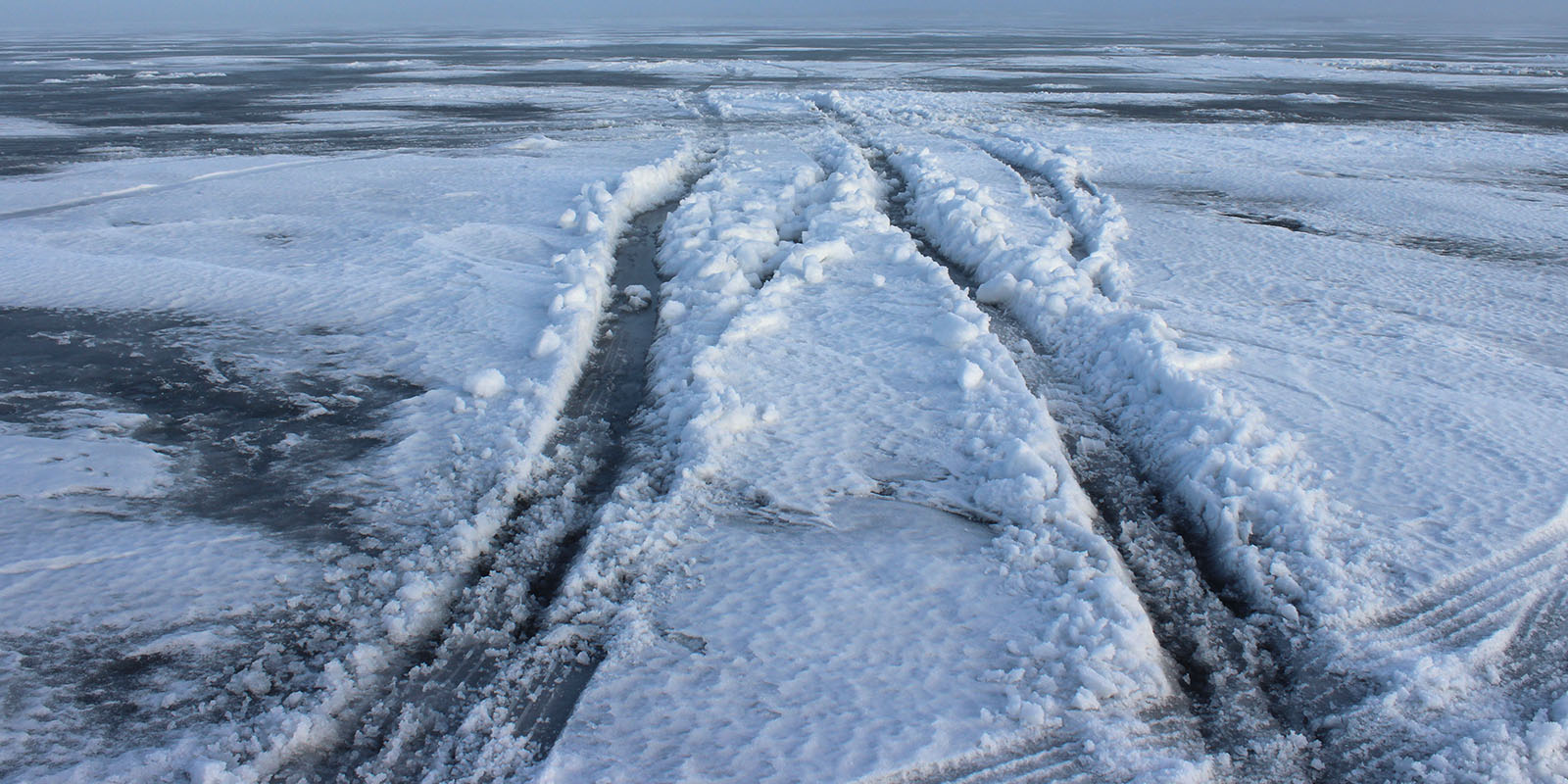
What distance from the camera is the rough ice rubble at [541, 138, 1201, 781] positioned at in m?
2.52

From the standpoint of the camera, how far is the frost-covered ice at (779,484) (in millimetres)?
2512

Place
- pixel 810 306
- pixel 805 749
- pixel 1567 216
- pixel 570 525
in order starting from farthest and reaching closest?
pixel 1567 216, pixel 810 306, pixel 570 525, pixel 805 749

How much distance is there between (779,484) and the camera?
3699 mm

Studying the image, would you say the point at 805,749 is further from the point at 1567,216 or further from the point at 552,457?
the point at 1567,216

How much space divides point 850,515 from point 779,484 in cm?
36

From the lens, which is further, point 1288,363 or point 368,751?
point 1288,363

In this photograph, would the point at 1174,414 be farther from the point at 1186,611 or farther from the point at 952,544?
the point at 952,544

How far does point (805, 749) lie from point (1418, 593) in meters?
2.17

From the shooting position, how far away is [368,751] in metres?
2.44

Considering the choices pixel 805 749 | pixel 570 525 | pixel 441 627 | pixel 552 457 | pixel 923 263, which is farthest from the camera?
pixel 923 263

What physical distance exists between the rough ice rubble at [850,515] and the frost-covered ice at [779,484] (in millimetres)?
20

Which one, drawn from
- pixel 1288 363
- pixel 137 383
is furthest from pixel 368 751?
pixel 1288 363

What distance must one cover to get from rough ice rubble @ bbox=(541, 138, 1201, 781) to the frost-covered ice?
0.07 ft

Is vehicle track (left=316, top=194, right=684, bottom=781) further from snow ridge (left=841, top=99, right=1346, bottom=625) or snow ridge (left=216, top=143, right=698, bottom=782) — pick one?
snow ridge (left=841, top=99, right=1346, bottom=625)
